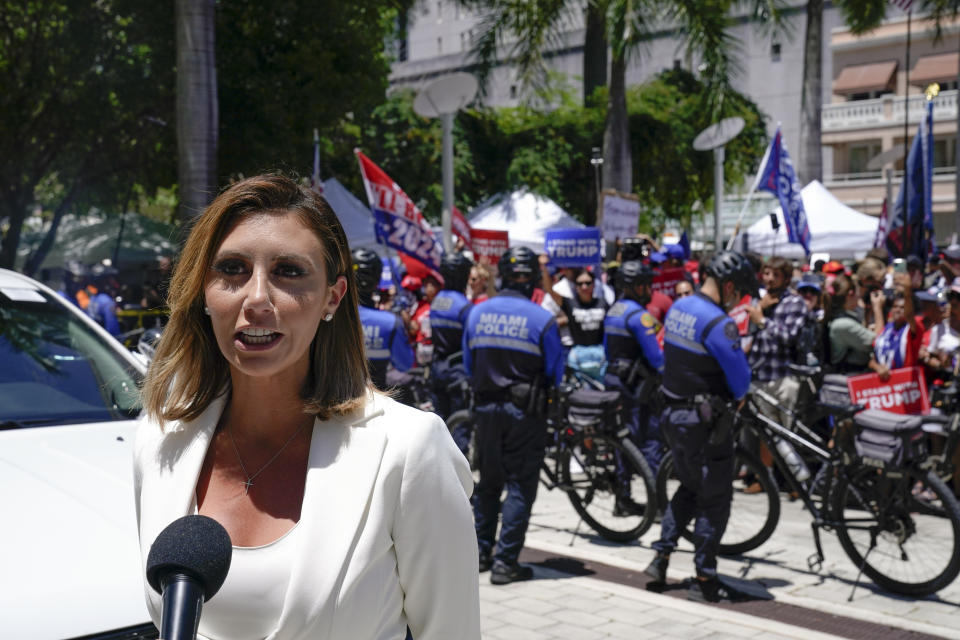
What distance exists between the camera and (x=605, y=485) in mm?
8086

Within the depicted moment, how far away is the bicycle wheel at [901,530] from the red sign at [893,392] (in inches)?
37.5

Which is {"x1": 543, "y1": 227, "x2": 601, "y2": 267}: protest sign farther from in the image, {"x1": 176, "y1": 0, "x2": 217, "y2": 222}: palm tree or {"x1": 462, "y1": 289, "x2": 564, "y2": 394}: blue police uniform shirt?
{"x1": 462, "y1": 289, "x2": 564, "y2": 394}: blue police uniform shirt

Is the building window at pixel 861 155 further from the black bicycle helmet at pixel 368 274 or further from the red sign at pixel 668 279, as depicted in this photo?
the black bicycle helmet at pixel 368 274

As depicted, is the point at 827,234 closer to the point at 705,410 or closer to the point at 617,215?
the point at 617,215

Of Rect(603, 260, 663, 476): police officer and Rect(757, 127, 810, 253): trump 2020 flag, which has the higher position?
Rect(757, 127, 810, 253): trump 2020 flag

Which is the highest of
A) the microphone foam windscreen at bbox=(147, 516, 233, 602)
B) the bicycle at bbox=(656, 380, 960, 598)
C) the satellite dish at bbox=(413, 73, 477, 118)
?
the satellite dish at bbox=(413, 73, 477, 118)

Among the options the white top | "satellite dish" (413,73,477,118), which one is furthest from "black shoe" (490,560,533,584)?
"satellite dish" (413,73,477,118)

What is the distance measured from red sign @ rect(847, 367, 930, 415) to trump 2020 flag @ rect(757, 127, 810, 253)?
663 cm

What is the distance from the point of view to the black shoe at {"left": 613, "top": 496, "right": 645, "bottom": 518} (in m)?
8.07

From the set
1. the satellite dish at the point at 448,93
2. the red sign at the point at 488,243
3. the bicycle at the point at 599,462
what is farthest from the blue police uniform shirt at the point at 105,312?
the bicycle at the point at 599,462

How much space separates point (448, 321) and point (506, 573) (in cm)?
328

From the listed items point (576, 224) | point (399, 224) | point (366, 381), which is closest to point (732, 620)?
point (366, 381)

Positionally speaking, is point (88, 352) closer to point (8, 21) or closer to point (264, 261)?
point (264, 261)

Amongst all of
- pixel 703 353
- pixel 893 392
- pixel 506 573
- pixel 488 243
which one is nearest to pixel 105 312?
pixel 488 243
